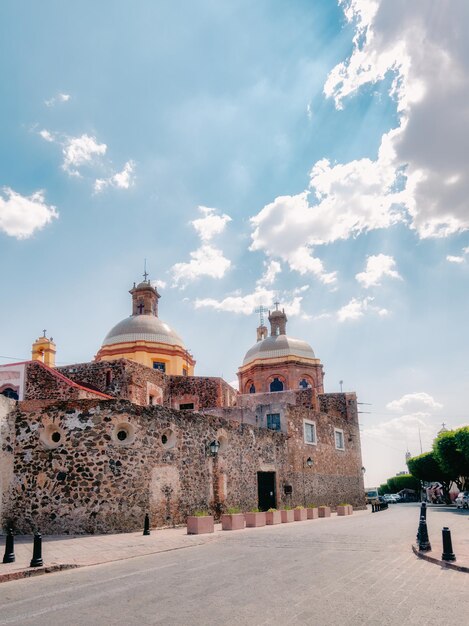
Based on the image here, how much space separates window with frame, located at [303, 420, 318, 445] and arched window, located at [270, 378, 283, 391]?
38.4 feet

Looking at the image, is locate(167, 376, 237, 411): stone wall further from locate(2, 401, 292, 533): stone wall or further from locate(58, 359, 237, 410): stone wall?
locate(2, 401, 292, 533): stone wall

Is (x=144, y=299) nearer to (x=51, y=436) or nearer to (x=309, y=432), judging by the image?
(x=309, y=432)

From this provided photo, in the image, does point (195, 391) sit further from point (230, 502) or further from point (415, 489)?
point (415, 489)

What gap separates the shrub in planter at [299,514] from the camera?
22.2 meters

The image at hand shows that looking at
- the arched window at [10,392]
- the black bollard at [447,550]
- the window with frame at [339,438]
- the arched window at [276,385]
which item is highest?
the arched window at [276,385]

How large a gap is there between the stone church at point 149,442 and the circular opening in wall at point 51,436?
3 centimetres

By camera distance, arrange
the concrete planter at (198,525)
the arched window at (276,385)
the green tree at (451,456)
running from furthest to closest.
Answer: the arched window at (276,385), the green tree at (451,456), the concrete planter at (198,525)


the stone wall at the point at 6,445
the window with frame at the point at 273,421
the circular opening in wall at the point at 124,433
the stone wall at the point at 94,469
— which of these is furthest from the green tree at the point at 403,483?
the stone wall at the point at 6,445

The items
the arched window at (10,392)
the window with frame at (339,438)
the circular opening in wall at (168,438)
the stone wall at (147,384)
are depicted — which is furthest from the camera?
the window with frame at (339,438)

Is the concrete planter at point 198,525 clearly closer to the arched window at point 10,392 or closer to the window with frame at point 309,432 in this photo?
the arched window at point 10,392

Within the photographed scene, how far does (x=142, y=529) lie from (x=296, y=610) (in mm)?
11279

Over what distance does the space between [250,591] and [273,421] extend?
73.5 feet

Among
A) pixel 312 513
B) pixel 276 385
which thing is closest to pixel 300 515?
pixel 312 513

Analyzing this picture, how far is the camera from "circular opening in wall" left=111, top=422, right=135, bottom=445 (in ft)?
53.4
